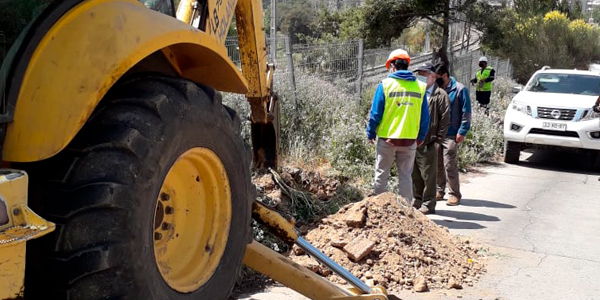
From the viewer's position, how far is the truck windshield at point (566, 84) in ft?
41.8

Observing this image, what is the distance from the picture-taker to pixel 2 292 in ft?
6.55

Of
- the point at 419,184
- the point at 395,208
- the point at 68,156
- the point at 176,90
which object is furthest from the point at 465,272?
the point at 68,156

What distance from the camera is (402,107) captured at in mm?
6930

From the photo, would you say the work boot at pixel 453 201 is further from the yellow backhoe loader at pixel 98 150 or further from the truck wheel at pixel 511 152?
the yellow backhoe loader at pixel 98 150

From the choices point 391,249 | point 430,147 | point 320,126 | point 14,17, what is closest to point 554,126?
point 320,126

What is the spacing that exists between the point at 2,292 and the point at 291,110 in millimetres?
8680

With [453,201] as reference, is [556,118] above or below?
above

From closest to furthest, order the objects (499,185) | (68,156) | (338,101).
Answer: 1. (68,156)
2. (499,185)
3. (338,101)

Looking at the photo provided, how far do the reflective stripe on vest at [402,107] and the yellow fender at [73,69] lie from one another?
4.53 m

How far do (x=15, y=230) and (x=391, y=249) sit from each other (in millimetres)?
4032

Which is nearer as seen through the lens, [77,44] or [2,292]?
[2,292]

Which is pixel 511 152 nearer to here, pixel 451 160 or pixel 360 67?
pixel 360 67

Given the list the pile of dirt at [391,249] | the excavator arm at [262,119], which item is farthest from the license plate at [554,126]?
the excavator arm at [262,119]

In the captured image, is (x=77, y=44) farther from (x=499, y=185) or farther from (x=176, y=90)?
(x=499, y=185)
